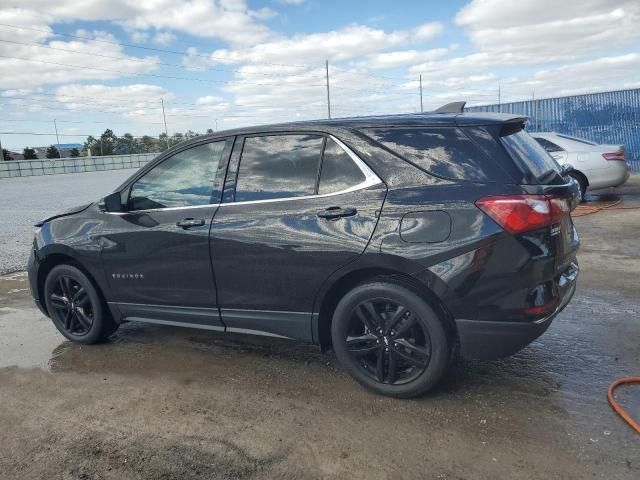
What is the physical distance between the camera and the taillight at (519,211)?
9.55 feet

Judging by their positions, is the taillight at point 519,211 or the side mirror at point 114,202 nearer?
the taillight at point 519,211

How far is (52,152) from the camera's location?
66.6m

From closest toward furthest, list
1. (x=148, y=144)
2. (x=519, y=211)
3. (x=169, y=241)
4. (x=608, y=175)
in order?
(x=519, y=211) < (x=169, y=241) < (x=608, y=175) < (x=148, y=144)

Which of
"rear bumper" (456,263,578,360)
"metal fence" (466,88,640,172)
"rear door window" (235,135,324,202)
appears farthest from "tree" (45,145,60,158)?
"rear bumper" (456,263,578,360)

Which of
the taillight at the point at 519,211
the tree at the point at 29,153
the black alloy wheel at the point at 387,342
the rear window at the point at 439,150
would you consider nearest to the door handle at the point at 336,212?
the rear window at the point at 439,150

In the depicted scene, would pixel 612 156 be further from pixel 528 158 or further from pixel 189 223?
pixel 189 223

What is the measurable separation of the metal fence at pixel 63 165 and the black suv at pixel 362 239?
35.9m

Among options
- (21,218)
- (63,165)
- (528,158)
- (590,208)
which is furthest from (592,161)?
(63,165)

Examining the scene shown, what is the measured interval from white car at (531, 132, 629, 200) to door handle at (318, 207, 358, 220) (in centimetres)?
872

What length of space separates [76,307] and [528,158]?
372cm

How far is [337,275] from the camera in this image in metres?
3.35

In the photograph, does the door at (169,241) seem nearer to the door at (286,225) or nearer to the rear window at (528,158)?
the door at (286,225)

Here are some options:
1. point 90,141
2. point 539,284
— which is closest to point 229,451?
point 539,284

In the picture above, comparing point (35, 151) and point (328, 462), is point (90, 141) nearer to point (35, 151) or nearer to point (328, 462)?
point (35, 151)
